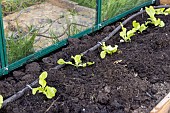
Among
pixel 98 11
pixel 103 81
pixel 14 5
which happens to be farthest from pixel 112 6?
pixel 103 81

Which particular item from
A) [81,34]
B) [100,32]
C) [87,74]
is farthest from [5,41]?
[100,32]

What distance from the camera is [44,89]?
2.83 m

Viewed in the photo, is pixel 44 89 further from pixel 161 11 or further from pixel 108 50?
pixel 161 11

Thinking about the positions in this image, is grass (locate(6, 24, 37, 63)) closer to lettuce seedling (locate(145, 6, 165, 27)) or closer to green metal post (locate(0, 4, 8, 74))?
green metal post (locate(0, 4, 8, 74))

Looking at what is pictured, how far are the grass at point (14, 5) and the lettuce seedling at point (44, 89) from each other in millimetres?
685

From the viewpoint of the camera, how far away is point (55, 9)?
351cm

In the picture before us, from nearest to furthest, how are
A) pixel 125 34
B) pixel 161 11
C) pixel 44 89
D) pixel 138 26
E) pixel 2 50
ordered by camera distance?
pixel 44 89
pixel 2 50
pixel 125 34
pixel 138 26
pixel 161 11

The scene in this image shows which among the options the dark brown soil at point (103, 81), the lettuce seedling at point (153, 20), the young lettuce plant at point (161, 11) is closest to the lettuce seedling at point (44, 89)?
the dark brown soil at point (103, 81)

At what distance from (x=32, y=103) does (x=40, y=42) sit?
84 centimetres

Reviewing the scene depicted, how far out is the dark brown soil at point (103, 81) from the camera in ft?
9.00

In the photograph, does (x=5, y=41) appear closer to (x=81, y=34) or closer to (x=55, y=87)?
(x=55, y=87)

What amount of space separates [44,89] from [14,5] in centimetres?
96

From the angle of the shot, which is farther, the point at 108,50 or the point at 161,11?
the point at 161,11

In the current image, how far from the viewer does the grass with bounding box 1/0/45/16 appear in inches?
125
